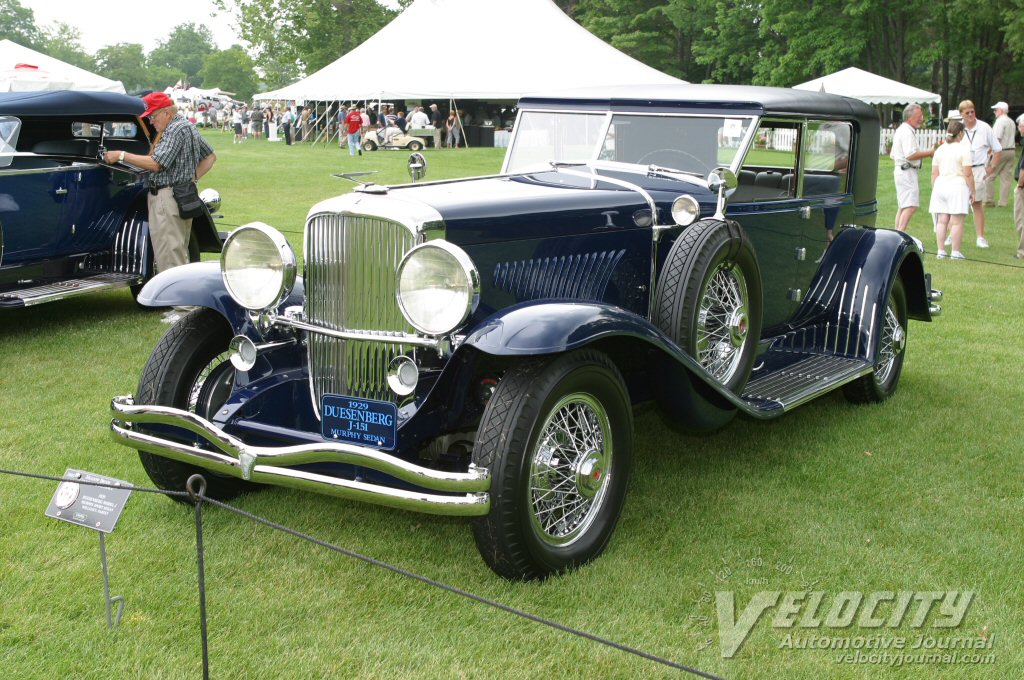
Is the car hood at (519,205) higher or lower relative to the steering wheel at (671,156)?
lower

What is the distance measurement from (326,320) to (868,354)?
3.21 metres

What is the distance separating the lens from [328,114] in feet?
114

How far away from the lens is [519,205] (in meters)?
3.95

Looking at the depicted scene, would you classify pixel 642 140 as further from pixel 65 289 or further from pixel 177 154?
pixel 65 289

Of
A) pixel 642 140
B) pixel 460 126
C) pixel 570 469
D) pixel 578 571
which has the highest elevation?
pixel 460 126

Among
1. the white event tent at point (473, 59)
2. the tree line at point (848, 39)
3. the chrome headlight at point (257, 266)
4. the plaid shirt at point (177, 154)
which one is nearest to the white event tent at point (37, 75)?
the plaid shirt at point (177, 154)

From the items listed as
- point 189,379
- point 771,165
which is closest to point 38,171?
point 189,379

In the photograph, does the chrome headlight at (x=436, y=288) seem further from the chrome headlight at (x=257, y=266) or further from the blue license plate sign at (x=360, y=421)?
the chrome headlight at (x=257, y=266)

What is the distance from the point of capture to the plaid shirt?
23.8 ft

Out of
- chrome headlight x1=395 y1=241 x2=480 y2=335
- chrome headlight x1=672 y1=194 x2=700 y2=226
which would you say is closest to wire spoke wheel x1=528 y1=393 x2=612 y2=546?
chrome headlight x1=395 y1=241 x2=480 y2=335

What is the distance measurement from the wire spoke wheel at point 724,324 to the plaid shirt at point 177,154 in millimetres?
4526

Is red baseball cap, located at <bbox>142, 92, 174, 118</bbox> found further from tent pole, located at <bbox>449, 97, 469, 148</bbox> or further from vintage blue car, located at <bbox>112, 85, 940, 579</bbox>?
tent pole, located at <bbox>449, 97, 469, 148</bbox>

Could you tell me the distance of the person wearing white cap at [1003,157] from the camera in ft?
46.5

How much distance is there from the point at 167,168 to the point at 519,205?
445 cm
